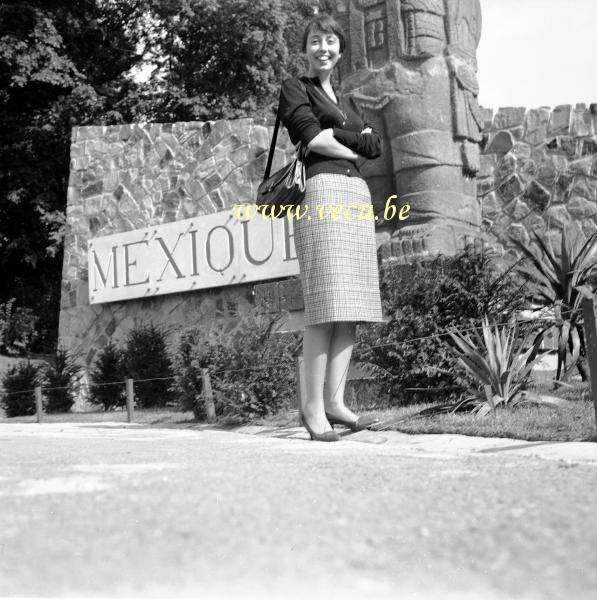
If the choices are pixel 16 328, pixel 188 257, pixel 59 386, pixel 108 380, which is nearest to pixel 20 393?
pixel 59 386

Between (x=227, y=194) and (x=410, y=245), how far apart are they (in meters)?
3.97

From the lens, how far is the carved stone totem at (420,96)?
334 inches

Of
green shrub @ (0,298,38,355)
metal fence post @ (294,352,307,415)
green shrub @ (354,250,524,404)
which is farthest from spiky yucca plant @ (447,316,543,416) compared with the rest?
green shrub @ (0,298,38,355)

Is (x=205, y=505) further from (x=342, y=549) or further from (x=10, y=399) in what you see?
(x=10, y=399)

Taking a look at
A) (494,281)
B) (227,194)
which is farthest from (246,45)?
(494,281)

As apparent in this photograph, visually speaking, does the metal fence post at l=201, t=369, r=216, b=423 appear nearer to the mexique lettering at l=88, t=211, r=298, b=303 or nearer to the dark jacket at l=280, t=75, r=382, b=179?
the mexique lettering at l=88, t=211, r=298, b=303

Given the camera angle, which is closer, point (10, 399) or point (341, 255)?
point (341, 255)

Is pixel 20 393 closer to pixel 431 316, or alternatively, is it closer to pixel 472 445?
pixel 431 316

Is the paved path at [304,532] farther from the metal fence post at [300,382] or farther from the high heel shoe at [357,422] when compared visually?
the metal fence post at [300,382]

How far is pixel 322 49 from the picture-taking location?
460 cm

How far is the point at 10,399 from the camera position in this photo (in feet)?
40.5

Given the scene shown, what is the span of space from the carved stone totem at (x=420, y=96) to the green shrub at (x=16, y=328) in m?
10.3

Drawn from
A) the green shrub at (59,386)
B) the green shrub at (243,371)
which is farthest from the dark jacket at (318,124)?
the green shrub at (59,386)

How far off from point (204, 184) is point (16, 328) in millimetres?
6785
